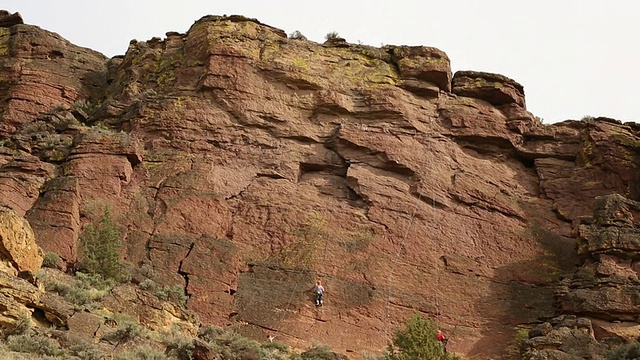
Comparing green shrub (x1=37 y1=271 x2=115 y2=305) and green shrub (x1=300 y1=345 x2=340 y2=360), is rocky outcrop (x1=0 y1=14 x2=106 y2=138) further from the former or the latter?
green shrub (x1=300 y1=345 x2=340 y2=360)

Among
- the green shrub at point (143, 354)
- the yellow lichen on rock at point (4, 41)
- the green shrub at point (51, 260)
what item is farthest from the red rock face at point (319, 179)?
the green shrub at point (143, 354)

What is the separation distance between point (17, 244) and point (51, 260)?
557cm

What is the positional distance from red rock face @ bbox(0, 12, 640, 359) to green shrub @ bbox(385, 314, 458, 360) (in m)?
3.41

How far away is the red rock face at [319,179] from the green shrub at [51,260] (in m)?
1.17

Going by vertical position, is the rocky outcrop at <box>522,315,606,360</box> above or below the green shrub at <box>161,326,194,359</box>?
above

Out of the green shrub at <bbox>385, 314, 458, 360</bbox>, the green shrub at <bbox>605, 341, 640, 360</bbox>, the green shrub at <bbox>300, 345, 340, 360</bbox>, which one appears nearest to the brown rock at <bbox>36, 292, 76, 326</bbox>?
the green shrub at <bbox>300, 345, 340, 360</bbox>

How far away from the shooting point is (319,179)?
3700 cm

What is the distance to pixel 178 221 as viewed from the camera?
3416 centimetres

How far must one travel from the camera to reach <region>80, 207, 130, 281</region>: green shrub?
30.2m

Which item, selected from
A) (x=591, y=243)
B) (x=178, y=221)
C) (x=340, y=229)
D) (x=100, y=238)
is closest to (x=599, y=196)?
(x=591, y=243)

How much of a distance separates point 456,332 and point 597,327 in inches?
183

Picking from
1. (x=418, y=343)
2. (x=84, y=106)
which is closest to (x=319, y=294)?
(x=418, y=343)

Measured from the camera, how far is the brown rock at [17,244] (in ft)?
78.1

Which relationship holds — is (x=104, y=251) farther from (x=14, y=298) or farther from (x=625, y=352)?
(x=625, y=352)
